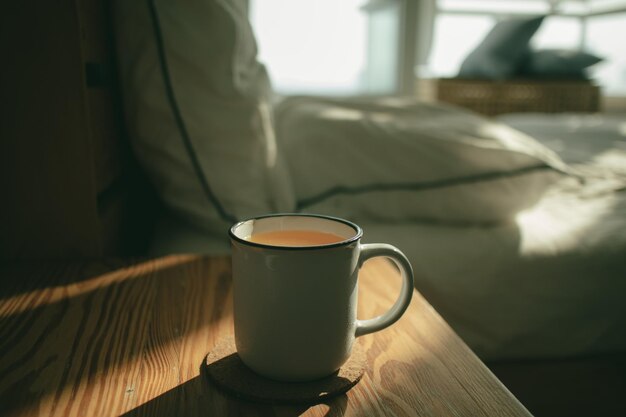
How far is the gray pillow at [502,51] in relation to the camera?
2.41m

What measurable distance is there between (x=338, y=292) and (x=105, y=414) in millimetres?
162

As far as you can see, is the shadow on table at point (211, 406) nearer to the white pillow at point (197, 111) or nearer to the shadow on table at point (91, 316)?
the shadow on table at point (91, 316)

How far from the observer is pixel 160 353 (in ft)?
1.29

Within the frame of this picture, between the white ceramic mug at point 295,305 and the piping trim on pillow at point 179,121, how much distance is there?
355 millimetres

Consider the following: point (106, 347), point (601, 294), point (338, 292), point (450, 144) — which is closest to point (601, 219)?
point (601, 294)

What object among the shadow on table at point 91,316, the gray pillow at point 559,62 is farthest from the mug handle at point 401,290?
Result: the gray pillow at point 559,62

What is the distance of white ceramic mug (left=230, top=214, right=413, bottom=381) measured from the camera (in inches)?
13.1

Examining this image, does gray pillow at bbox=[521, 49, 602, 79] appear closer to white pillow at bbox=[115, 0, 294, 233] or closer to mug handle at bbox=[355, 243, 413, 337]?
white pillow at bbox=[115, 0, 294, 233]

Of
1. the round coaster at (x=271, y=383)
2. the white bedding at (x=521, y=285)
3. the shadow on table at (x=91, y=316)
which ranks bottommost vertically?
the white bedding at (x=521, y=285)

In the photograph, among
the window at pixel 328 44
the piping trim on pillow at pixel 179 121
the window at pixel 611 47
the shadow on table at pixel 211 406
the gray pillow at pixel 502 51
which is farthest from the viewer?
the window at pixel 611 47

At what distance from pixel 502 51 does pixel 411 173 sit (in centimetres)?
199

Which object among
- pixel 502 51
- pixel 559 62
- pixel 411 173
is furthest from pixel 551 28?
pixel 411 173

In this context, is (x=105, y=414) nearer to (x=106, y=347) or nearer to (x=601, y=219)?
(x=106, y=347)

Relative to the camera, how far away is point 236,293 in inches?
14.3
